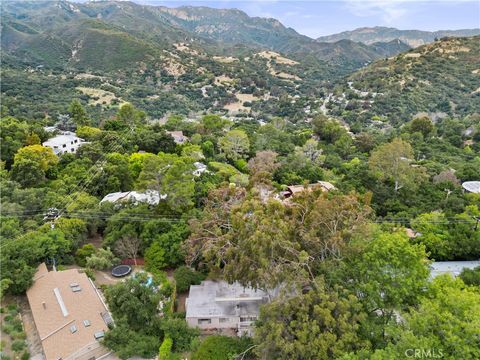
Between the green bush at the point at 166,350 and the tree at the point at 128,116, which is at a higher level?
the tree at the point at 128,116

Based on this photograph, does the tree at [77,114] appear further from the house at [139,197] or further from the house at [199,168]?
the house at [139,197]

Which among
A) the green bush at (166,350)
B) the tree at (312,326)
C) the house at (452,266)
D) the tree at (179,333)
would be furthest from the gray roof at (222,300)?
the house at (452,266)

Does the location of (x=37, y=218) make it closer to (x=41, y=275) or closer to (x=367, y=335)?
(x=41, y=275)

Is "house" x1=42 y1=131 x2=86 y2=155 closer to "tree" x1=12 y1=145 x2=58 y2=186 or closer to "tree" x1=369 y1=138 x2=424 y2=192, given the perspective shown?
"tree" x1=12 y1=145 x2=58 y2=186

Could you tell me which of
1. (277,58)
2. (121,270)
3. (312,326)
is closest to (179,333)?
(121,270)

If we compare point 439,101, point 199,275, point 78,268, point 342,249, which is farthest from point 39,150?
point 439,101

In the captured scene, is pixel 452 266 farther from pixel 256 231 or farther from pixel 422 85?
pixel 422 85
